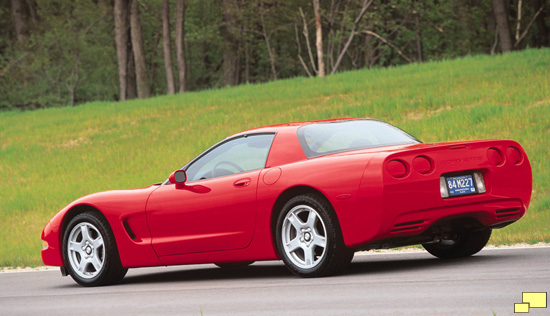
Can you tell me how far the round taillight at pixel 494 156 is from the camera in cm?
734

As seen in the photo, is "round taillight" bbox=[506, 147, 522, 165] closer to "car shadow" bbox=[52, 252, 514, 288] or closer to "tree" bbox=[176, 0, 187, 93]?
"car shadow" bbox=[52, 252, 514, 288]

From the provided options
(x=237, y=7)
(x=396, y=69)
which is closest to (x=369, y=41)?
(x=237, y=7)

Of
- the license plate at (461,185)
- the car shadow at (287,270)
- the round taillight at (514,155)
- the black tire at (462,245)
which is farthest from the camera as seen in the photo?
the black tire at (462,245)

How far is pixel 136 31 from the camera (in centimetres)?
4025

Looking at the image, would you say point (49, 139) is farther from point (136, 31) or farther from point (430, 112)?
point (136, 31)

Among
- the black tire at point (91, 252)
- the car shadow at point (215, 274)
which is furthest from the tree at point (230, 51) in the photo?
the black tire at point (91, 252)

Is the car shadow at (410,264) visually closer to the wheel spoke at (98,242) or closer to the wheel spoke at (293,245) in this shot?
the wheel spoke at (293,245)

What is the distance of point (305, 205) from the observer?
7.18m

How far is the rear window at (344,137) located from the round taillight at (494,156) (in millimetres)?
845

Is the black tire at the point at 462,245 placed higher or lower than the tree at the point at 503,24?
lower

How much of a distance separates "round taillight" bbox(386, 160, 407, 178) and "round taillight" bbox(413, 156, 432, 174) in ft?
0.31

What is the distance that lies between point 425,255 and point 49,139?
753 inches

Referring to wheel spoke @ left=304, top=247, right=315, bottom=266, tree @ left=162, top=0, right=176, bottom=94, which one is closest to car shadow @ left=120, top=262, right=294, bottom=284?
wheel spoke @ left=304, top=247, right=315, bottom=266

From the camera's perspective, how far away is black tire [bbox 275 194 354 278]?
7020mm
